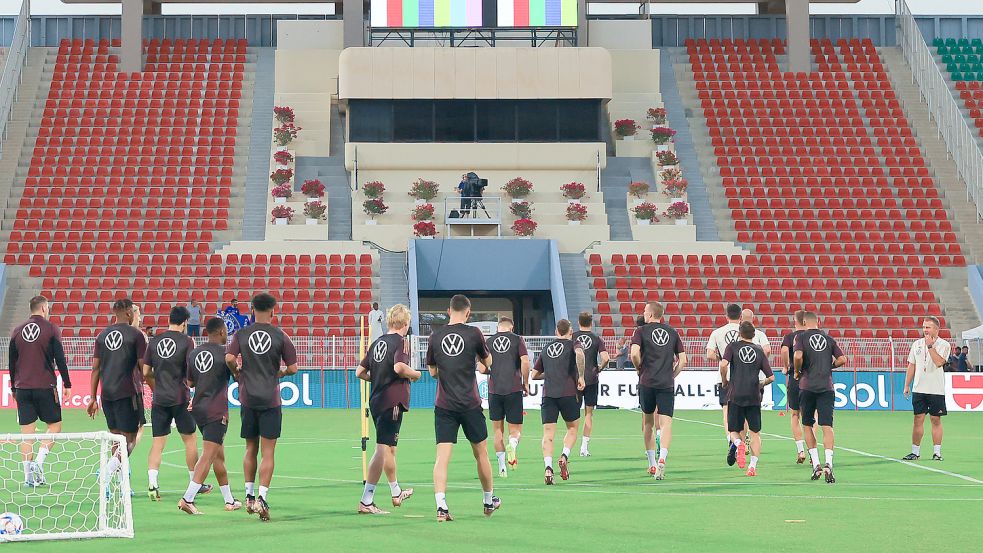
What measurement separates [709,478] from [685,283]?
24558mm

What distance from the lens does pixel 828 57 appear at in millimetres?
54438

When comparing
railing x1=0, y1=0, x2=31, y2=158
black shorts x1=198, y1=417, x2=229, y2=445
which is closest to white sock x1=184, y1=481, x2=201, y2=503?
black shorts x1=198, y1=417, x2=229, y2=445

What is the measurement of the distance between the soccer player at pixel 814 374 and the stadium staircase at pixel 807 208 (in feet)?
69.4

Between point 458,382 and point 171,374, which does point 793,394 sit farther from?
point 171,374

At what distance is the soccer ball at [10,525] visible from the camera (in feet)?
37.7

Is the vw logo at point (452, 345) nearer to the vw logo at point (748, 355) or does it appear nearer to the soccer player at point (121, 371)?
the soccer player at point (121, 371)

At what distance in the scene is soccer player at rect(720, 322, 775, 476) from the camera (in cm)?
1717

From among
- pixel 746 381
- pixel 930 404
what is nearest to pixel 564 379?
pixel 746 381

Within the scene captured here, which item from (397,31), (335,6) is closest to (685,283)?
(397,31)

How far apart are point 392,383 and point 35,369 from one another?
180 inches

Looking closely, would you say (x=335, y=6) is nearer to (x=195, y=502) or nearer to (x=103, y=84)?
(x=103, y=84)

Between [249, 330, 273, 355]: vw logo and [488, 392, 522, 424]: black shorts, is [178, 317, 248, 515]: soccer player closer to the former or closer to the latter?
[249, 330, 273, 355]: vw logo

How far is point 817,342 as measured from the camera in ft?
56.3

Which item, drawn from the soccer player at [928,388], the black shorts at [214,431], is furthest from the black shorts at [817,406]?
the black shorts at [214,431]
